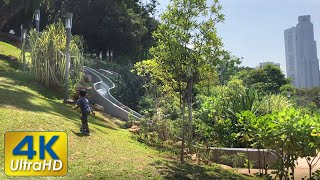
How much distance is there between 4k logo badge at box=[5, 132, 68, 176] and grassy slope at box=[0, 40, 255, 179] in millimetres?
176

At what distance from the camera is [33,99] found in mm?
11703

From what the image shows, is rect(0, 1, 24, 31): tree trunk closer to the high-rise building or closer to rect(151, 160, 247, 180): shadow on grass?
rect(151, 160, 247, 180): shadow on grass

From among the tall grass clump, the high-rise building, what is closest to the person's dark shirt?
the tall grass clump

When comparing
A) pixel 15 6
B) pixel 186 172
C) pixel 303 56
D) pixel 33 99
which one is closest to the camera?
pixel 186 172

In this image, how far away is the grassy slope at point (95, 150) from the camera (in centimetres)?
645

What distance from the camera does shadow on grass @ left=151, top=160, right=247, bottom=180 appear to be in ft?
21.9

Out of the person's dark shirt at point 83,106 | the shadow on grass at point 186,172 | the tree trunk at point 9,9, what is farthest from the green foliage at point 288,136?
the tree trunk at point 9,9

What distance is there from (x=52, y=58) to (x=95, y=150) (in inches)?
285

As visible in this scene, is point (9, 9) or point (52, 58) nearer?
point (52, 58)

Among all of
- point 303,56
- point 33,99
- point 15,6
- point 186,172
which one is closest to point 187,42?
point 186,172

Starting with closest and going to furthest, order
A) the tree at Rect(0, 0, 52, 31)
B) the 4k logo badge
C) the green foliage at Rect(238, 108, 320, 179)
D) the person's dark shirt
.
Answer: the 4k logo badge, the green foliage at Rect(238, 108, 320, 179), the person's dark shirt, the tree at Rect(0, 0, 52, 31)

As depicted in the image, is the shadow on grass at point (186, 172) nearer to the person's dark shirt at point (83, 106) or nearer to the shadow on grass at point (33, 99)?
the person's dark shirt at point (83, 106)

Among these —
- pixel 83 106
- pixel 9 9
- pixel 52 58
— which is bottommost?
pixel 83 106

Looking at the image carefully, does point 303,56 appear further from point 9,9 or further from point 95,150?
point 95,150
